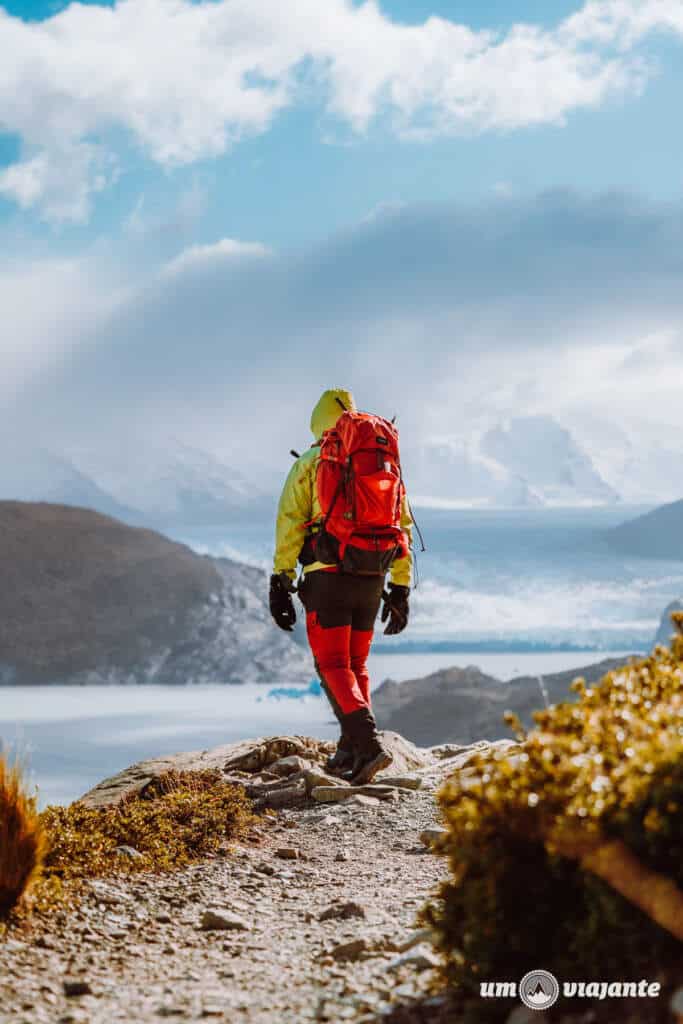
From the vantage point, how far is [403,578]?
8.82 metres

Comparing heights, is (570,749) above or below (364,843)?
above

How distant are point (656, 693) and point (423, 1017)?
155 centimetres

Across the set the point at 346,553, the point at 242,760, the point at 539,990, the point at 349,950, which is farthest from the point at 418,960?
the point at 242,760

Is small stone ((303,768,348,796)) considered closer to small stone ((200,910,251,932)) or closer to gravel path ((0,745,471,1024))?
gravel path ((0,745,471,1024))

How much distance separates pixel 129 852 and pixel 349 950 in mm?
2195

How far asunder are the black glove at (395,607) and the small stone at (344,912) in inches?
138

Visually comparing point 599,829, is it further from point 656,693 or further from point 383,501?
point 383,501

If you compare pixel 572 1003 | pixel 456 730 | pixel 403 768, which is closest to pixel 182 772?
pixel 403 768

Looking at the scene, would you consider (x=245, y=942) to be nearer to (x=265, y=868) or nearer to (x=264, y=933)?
(x=264, y=933)

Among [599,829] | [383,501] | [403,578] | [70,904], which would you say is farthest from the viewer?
→ [403,578]

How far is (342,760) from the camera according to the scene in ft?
28.9

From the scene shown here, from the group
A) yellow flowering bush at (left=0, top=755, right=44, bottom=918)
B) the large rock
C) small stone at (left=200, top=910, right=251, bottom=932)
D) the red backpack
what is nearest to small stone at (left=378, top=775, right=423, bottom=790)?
the large rock

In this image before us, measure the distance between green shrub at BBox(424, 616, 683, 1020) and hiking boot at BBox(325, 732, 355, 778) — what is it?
4854 millimetres

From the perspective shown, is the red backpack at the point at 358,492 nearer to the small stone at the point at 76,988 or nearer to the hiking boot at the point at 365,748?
the hiking boot at the point at 365,748
